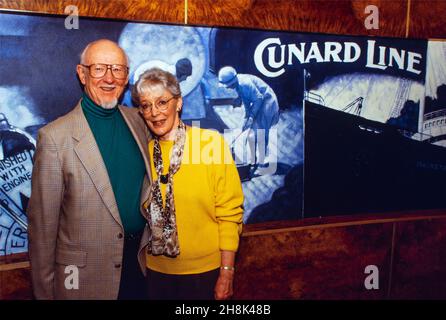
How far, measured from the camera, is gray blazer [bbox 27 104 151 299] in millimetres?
1812

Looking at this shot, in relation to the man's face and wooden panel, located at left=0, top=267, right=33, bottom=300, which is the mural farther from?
the man's face

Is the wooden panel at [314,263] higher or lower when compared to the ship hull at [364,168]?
lower

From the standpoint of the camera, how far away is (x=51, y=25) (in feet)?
7.04

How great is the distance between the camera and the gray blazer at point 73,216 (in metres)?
1.81

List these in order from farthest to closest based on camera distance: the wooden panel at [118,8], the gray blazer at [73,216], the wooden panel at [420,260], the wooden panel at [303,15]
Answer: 1. the wooden panel at [420,260]
2. the wooden panel at [303,15]
3. the wooden panel at [118,8]
4. the gray blazer at [73,216]

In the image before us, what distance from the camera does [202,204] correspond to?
1963mm

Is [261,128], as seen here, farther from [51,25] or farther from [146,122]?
[51,25]

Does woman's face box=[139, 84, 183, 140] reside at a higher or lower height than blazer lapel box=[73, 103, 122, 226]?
higher

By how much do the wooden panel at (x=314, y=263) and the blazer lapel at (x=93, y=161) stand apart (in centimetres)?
109

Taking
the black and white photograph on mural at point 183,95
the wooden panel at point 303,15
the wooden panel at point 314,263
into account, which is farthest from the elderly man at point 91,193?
the wooden panel at point 314,263

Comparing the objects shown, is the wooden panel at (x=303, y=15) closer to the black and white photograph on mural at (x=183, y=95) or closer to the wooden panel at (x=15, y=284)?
the black and white photograph on mural at (x=183, y=95)

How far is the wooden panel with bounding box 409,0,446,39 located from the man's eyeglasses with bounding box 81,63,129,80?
2072 mm

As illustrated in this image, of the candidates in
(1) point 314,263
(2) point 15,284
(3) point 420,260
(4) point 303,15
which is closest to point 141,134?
(2) point 15,284

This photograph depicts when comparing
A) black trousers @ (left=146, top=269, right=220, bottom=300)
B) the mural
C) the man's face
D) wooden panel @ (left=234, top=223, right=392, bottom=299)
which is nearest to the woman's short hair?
the man's face
